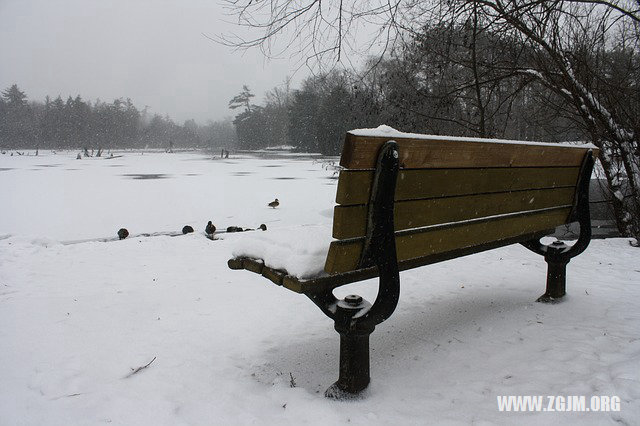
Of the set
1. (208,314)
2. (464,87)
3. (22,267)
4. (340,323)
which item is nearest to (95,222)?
(22,267)

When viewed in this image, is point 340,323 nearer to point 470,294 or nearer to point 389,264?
point 389,264

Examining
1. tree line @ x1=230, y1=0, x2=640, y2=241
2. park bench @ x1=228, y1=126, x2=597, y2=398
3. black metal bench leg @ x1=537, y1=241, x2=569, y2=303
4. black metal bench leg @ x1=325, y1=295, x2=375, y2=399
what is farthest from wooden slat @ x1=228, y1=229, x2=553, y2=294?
tree line @ x1=230, y1=0, x2=640, y2=241

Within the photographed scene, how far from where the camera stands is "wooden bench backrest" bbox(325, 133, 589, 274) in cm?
180

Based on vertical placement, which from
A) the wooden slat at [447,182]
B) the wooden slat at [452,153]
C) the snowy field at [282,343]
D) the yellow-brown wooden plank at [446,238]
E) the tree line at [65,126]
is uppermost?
the tree line at [65,126]

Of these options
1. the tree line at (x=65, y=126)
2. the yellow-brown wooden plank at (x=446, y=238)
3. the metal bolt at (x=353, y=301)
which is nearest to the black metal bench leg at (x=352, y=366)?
the metal bolt at (x=353, y=301)

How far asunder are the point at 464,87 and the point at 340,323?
6026 millimetres

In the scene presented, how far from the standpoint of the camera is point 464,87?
279 inches

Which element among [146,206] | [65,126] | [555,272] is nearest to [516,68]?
[555,272]

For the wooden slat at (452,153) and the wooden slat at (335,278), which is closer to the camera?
the wooden slat at (452,153)

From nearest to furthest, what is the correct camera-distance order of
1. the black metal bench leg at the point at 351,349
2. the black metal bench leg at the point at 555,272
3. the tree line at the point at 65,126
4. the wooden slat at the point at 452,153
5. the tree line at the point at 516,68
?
the wooden slat at the point at 452,153, the black metal bench leg at the point at 351,349, the black metal bench leg at the point at 555,272, the tree line at the point at 516,68, the tree line at the point at 65,126

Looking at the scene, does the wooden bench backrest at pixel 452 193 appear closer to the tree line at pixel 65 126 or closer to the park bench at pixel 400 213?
the park bench at pixel 400 213

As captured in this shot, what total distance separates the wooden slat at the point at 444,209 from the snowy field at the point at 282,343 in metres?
0.81

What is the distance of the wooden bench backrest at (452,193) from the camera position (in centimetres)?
180

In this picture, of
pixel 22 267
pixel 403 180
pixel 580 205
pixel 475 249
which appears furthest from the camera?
pixel 22 267
